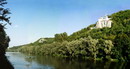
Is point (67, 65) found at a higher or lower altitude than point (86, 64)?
higher

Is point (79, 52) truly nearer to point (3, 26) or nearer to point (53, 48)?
point (53, 48)

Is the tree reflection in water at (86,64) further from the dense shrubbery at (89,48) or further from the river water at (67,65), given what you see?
the dense shrubbery at (89,48)

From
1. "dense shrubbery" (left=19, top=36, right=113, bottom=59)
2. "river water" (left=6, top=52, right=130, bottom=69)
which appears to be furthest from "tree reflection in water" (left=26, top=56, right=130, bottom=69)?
"dense shrubbery" (left=19, top=36, right=113, bottom=59)

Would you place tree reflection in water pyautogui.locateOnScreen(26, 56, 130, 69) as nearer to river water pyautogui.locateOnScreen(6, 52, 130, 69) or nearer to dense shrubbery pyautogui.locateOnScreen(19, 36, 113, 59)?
river water pyautogui.locateOnScreen(6, 52, 130, 69)

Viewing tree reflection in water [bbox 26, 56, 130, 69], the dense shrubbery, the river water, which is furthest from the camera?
the dense shrubbery

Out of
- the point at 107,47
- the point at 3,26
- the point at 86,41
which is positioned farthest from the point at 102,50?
the point at 3,26

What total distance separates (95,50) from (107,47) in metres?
6.11

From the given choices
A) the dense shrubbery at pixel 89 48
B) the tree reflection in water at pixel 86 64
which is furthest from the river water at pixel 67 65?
the dense shrubbery at pixel 89 48

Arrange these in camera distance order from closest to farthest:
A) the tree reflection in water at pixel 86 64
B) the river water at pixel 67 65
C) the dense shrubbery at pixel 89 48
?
the river water at pixel 67 65
the tree reflection in water at pixel 86 64
the dense shrubbery at pixel 89 48

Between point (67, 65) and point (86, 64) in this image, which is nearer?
point (67, 65)

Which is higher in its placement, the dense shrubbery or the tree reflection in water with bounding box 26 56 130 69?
the dense shrubbery

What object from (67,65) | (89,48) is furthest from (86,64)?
(89,48)

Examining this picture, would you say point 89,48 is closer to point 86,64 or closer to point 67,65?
point 86,64

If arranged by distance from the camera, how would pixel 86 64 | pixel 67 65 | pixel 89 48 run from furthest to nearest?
pixel 89 48 < pixel 86 64 < pixel 67 65
